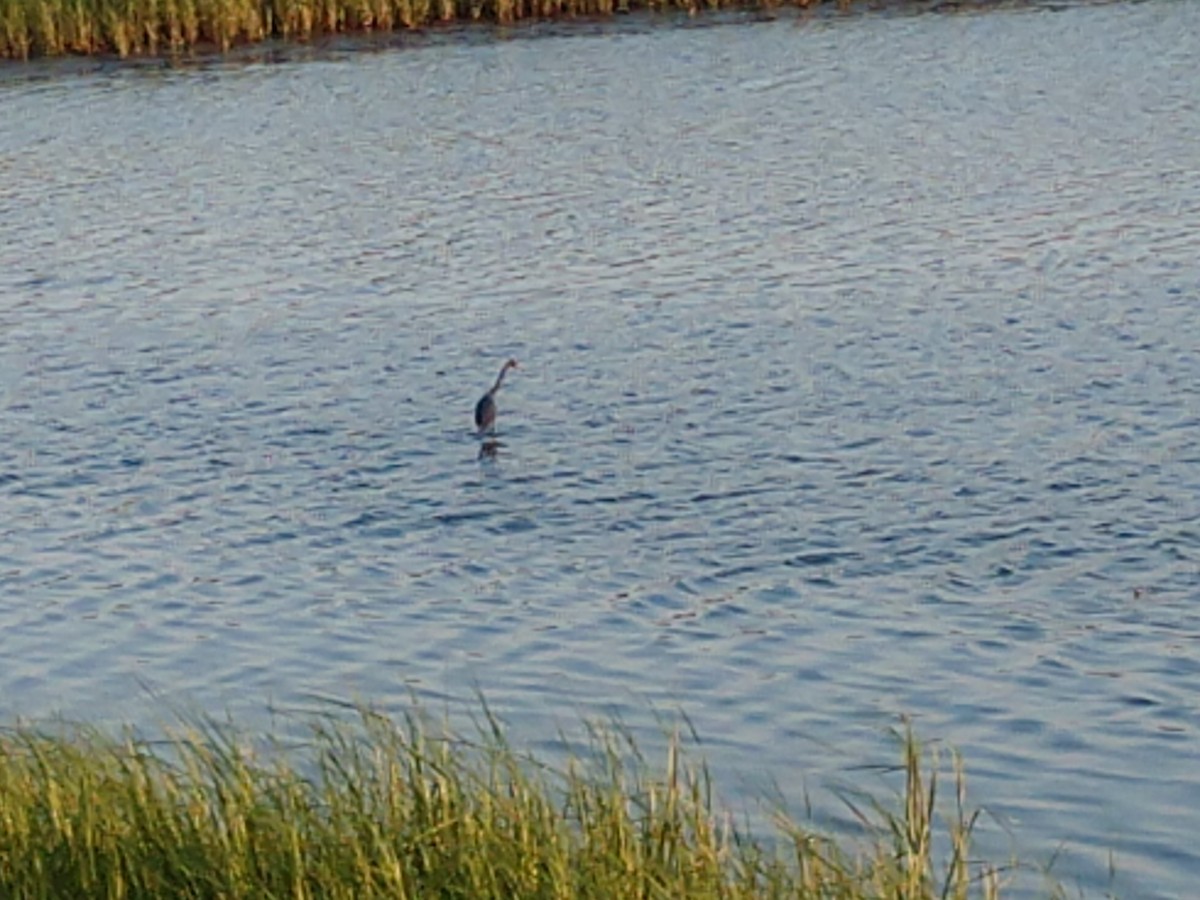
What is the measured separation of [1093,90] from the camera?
27297mm

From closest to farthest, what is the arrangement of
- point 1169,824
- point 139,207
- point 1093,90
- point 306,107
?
point 1169,824 < point 139,207 < point 1093,90 < point 306,107

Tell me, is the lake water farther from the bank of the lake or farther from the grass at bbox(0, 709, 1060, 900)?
the bank of the lake

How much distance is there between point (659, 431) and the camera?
46.1 ft

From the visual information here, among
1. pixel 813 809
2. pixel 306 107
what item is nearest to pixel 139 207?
pixel 306 107

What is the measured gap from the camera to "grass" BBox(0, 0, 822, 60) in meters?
33.7

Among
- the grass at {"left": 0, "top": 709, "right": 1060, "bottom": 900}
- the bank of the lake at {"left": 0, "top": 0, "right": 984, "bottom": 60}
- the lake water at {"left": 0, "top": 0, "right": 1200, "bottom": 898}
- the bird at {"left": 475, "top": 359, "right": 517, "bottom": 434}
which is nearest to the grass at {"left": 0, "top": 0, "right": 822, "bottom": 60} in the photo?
the bank of the lake at {"left": 0, "top": 0, "right": 984, "bottom": 60}

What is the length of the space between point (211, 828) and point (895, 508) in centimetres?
648

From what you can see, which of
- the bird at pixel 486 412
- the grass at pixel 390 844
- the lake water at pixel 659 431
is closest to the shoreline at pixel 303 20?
the lake water at pixel 659 431

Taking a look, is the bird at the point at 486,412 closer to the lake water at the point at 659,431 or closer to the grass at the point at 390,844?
the lake water at the point at 659,431

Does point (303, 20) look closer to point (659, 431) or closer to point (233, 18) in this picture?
point (233, 18)

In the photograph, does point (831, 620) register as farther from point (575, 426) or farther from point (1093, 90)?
point (1093, 90)

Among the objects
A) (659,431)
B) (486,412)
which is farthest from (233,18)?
(659,431)

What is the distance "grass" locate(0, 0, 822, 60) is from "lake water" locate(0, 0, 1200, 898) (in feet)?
19.9

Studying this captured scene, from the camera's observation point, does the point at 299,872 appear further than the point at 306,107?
No
